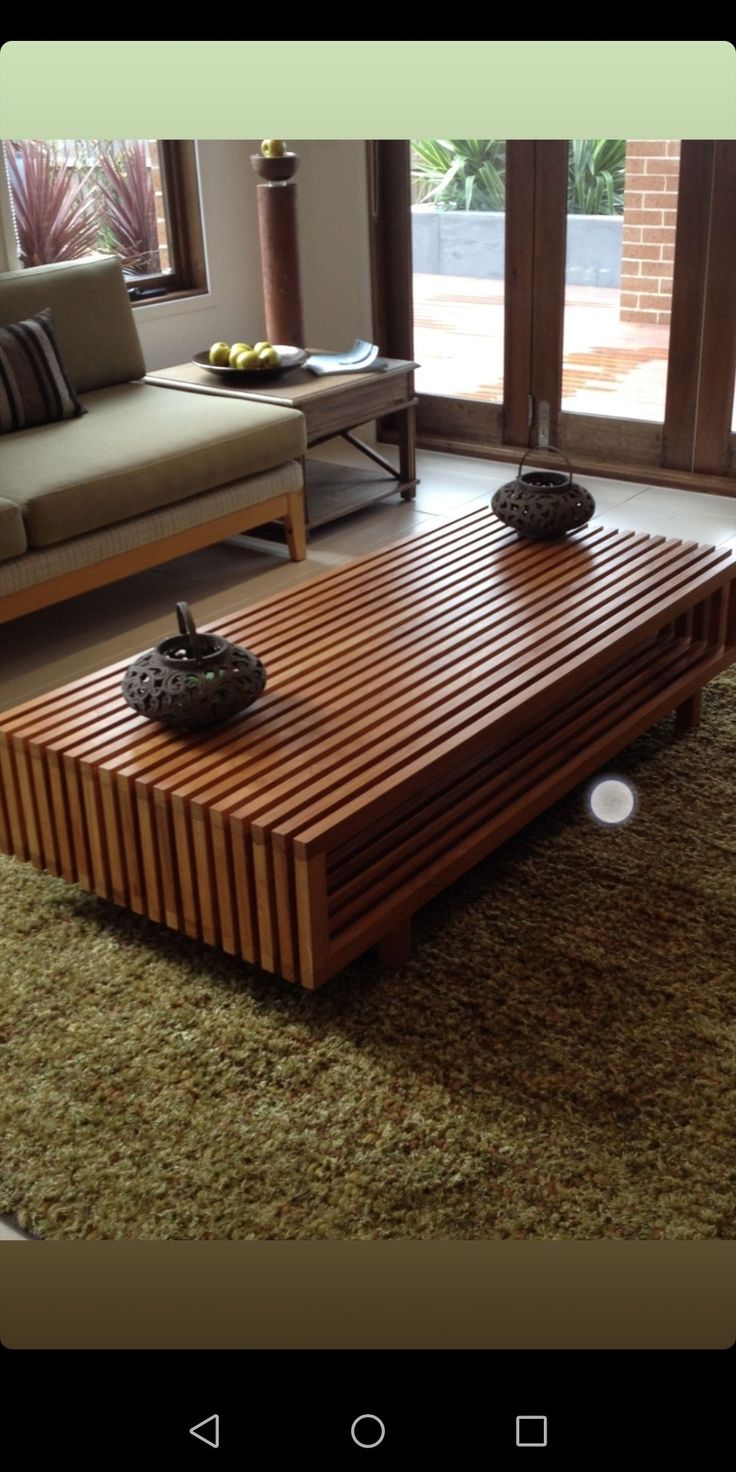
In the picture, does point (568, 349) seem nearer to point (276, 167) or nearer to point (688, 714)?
point (276, 167)

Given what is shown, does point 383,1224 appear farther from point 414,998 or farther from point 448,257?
point 448,257

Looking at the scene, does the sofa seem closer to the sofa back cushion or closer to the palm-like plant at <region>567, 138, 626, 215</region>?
the sofa back cushion

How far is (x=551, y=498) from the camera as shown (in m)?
2.91

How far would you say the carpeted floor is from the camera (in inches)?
64.9

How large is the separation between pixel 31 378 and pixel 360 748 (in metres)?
2.07

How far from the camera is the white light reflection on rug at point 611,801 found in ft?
8.39

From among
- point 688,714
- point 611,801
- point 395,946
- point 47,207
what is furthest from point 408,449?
point 395,946

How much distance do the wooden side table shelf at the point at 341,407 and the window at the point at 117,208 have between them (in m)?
0.53

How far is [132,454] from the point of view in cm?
352

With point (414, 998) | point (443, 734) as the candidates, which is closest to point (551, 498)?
point (443, 734)

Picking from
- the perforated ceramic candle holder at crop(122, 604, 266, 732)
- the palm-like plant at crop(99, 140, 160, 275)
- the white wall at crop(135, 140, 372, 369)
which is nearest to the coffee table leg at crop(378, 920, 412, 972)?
the perforated ceramic candle holder at crop(122, 604, 266, 732)

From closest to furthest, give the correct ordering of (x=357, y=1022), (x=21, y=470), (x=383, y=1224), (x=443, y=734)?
(x=383, y=1224) < (x=357, y=1022) < (x=443, y=734) < (x=21, y=470)

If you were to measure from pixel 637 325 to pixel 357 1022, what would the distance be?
314cm

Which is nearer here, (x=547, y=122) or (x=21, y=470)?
(x=547, y=122)
